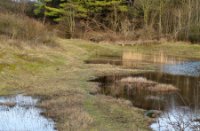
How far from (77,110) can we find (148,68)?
52.6ft

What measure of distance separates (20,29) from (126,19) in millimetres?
24552

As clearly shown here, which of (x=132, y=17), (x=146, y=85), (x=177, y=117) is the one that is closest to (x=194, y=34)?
(x=132, y=17)

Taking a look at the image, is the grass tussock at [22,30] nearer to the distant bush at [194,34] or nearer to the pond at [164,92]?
the pond at [164,92]

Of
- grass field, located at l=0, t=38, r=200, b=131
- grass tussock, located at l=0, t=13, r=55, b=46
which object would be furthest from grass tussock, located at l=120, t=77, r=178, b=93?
grass tussock, located at l=0, t=13, r=55, b=46

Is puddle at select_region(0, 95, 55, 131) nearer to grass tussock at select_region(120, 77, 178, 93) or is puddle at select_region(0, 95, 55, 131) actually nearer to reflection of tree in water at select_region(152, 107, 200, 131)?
reflection of tree in water at select_region(152, 107, 200, 131)

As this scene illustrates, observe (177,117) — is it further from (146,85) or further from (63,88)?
(146,85)

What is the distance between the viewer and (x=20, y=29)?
2931cm

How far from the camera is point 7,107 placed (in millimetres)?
13242

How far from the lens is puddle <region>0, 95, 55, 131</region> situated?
10688 mm

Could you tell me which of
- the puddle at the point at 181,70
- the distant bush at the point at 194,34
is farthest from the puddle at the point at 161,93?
the distant bush at the point at 194,34

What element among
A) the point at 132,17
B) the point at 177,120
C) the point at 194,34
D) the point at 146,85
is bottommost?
the point at 146,85

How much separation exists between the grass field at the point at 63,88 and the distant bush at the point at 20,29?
4.08ft

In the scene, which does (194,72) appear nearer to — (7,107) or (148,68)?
(148,68)

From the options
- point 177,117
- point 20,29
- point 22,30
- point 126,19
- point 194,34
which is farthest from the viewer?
point 126,19
